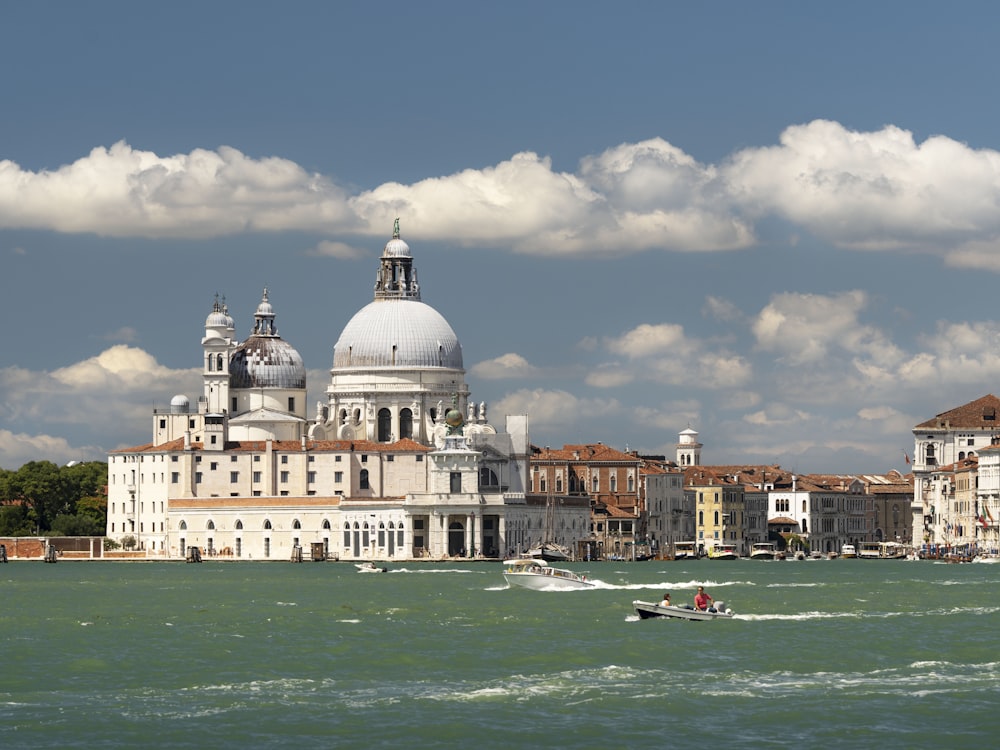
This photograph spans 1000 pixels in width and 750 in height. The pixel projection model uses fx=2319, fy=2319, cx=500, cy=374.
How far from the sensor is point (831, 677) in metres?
46.1

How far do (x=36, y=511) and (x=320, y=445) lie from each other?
70.6 feet

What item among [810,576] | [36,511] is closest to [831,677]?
[810,576]

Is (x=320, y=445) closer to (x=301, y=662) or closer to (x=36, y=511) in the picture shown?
(x=36, y=511)

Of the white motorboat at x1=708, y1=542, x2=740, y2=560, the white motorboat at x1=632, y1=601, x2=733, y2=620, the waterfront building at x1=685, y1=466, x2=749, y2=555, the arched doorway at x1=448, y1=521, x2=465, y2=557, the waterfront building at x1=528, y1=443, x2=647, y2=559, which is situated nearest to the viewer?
the white motorboat at x1=632, y1=601, x2=733, y2=620

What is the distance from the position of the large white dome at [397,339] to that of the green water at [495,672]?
246 ft

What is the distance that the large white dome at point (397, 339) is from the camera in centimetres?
15475

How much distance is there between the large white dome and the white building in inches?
3.7

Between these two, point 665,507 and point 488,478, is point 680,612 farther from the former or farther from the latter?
point 665,507

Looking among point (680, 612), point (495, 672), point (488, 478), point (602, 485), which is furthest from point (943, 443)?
point (495, 672)

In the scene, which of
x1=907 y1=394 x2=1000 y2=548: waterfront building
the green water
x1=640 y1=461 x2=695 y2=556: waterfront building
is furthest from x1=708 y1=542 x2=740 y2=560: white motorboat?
the green water

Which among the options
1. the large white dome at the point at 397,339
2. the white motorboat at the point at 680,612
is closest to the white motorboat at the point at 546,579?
the white motorboat at the point at 680,612

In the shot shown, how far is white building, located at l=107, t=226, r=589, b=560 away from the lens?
14262cm

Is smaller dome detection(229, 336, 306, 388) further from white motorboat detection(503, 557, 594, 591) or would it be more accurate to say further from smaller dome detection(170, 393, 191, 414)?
white motorboat detection(503, 557, 594, 591)

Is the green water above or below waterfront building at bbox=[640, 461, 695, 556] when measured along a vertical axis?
below
